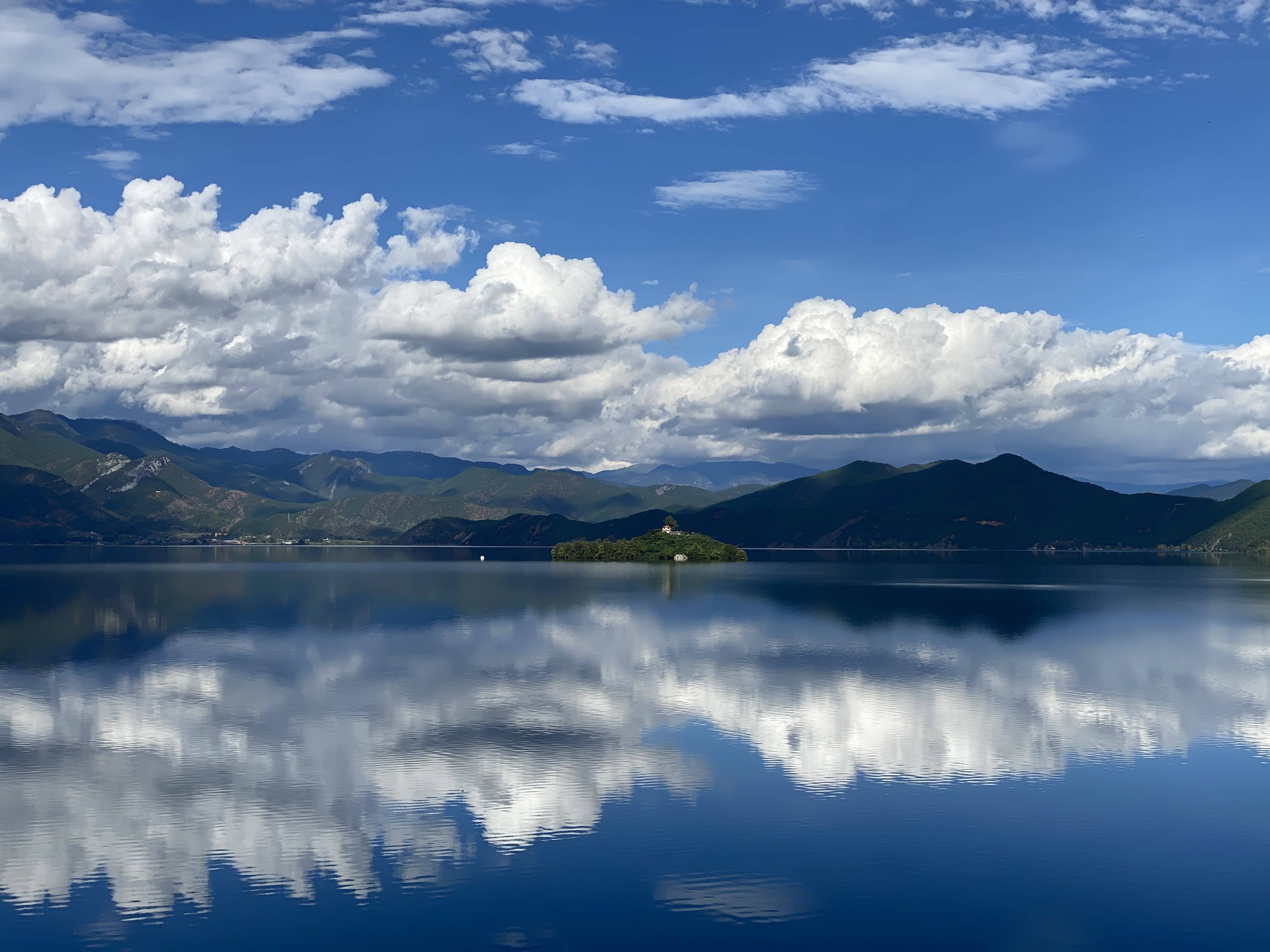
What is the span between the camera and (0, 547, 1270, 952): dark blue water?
109 ft

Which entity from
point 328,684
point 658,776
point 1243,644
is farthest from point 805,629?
point 658,776

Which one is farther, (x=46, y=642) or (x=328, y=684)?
(x=46, y=642)

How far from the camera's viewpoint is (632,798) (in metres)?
47.5

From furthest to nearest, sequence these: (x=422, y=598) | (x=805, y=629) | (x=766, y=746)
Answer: (x=422, y=598)
(x=805, y=629)
(x=766, y=746)

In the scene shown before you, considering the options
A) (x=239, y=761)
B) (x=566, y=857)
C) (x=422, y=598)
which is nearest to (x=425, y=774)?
(x=239, y=761)

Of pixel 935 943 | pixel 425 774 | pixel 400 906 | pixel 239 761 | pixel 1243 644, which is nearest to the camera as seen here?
pixel 935 943

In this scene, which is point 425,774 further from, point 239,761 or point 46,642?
point 46,642

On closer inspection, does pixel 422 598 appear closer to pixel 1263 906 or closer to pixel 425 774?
pixel 425 774

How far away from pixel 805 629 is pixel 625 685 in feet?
154

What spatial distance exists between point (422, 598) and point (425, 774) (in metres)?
127

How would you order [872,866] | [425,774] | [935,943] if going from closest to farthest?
[935,943], [872,866], [425,774]

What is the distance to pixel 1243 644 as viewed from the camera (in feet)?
371

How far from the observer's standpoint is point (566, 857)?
1540 inches

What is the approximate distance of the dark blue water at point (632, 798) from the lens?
33.3 m
